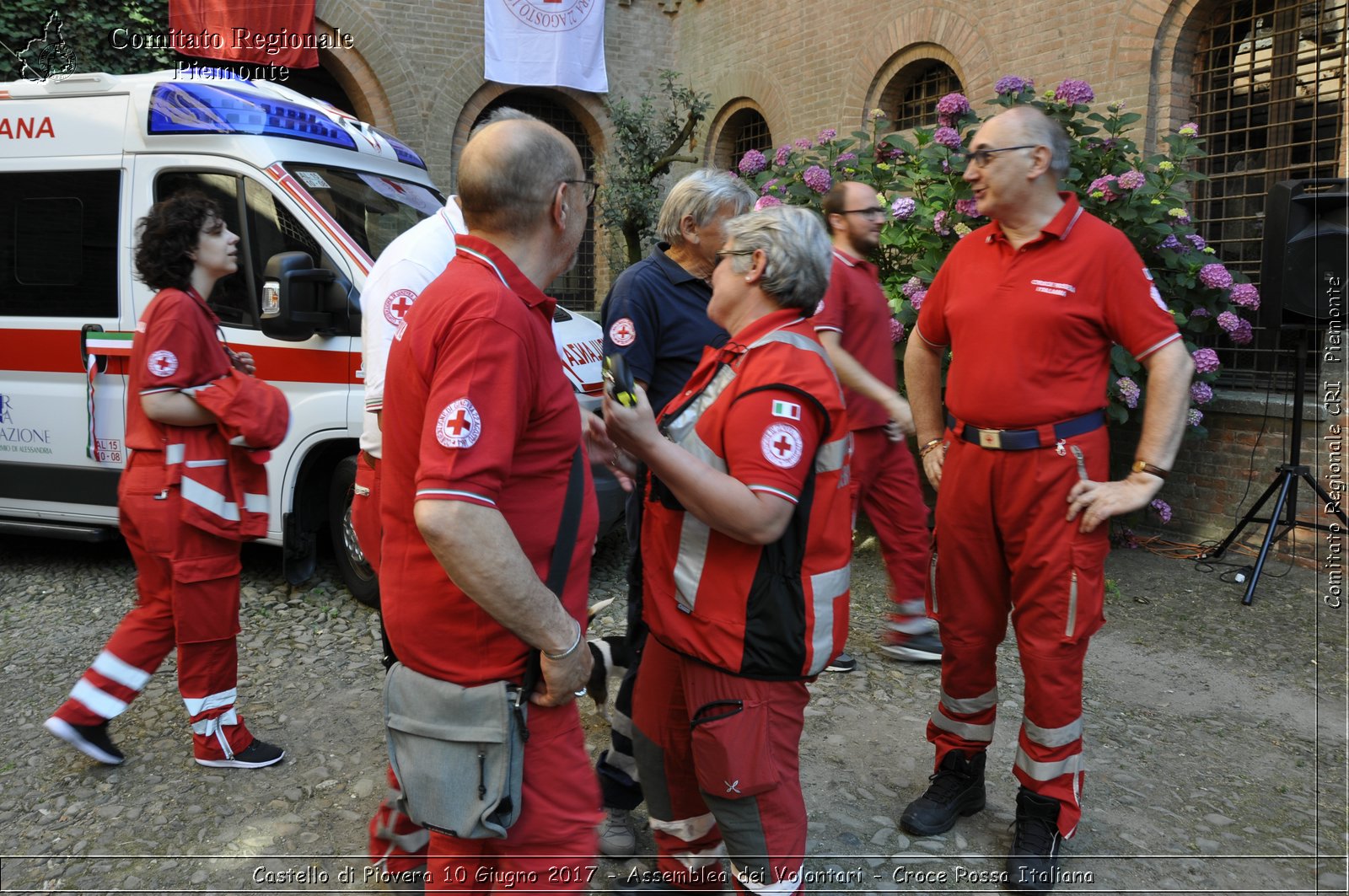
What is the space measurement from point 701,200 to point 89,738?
299cm

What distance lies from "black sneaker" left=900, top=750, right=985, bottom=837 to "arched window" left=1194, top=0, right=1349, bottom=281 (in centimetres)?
526

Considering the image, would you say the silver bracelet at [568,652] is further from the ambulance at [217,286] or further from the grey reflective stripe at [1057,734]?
the ambulance at [217,286]

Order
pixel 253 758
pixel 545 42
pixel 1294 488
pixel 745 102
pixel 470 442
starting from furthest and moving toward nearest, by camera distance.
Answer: pixel 545 42 < pixel 745 102 < pixel 1294 488 < pixel 253 758 < pixel 470 442

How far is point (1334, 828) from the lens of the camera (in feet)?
11.1

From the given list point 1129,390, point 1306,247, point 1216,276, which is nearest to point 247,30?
point 1129,390

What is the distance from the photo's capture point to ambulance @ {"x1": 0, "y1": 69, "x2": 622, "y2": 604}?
5.23 m

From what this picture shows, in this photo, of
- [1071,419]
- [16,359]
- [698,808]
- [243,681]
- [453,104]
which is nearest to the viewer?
[698,808]

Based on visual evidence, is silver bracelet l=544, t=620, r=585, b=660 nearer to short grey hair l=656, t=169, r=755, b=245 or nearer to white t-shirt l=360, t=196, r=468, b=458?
white t-shirt l=360, t=196, r=468, b=458

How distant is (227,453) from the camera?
3.55 metres

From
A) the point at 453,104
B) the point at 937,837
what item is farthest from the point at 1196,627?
the point at 453,104

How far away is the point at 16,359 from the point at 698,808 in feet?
17.8

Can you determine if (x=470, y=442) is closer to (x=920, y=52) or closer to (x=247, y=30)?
(x=920, y=52)

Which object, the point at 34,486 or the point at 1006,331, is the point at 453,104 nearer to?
the point at 34,486

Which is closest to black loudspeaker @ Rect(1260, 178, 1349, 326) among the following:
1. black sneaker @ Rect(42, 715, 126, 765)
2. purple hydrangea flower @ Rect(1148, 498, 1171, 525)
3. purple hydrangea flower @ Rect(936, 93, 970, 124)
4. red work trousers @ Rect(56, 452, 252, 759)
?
purple hydrangea flower @ Rect(1148, 498, 1171, 525)
